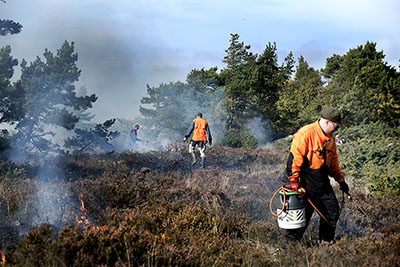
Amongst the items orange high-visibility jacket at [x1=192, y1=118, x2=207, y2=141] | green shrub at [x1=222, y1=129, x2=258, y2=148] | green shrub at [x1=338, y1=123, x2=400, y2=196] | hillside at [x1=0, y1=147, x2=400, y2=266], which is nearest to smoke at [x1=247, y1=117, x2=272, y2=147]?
green shrub at [x1=222, y1=129, x2=258, y2=148]

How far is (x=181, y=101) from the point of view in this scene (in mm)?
25828

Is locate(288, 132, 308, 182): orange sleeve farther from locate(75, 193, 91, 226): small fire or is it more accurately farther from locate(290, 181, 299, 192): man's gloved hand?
locate(75, 193, 91, 226): small fire

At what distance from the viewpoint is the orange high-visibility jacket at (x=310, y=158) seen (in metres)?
4.56

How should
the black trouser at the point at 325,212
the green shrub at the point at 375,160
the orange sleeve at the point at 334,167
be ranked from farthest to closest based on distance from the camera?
the green shrub at the point at 375,160, the orange sleeve at the point at 334,167, the black trouser at the point at 325,212

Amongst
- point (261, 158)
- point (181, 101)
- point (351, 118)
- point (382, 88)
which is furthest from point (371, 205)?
point (181, 101)

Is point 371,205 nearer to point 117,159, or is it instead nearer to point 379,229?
point 379,229

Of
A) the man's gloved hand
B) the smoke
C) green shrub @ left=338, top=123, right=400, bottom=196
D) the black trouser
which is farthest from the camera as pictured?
the smoke

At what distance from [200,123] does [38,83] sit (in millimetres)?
6465

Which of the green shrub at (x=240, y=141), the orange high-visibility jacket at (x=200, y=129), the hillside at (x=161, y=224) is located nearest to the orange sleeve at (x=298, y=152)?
the hillside at (x=161, y=224)

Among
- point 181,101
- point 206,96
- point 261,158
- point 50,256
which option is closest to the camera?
point 50,256

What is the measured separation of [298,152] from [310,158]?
0.63 ft

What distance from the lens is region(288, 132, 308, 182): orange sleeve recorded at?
14.9ft

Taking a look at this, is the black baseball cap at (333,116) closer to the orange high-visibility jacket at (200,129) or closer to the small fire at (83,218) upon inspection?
the small fire at (83,218)

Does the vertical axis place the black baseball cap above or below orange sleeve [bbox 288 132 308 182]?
above
